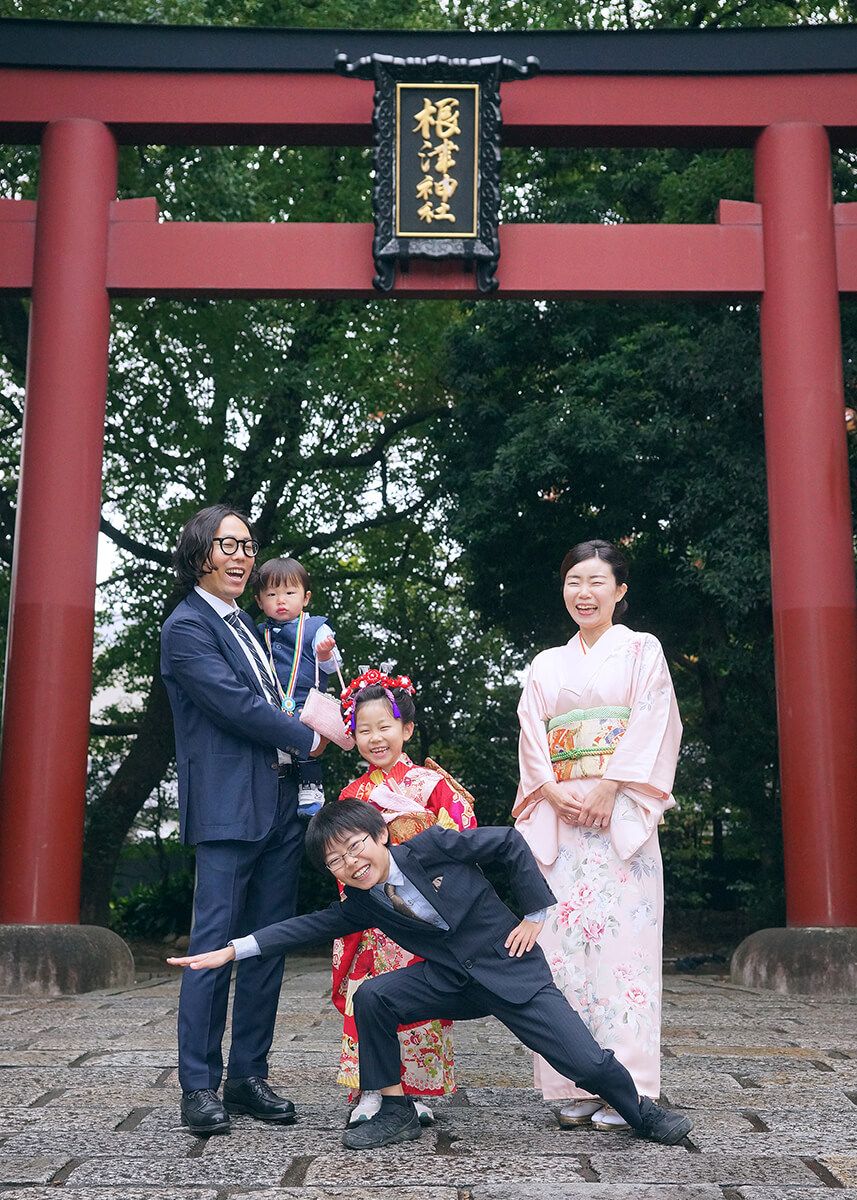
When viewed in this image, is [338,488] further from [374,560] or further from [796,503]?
[796,503]

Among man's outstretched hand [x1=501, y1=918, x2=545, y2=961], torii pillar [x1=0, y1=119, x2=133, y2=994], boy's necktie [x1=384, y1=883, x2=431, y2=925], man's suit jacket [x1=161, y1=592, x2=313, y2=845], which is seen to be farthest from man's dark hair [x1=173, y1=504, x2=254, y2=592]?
torii pillar [x1=0, y1=119, x2=133, y2=994]

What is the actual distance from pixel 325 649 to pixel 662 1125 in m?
1.59

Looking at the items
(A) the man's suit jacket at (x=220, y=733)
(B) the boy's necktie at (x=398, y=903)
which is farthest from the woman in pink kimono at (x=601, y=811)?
(A) the man's suit jacket at (x=220, y=733)

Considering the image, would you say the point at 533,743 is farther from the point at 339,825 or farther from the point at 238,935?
the point at 238,935

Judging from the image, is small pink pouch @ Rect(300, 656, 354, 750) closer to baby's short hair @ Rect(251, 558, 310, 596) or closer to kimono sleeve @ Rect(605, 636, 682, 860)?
baby's short hair @ Rect(251, 558, 310, 596)

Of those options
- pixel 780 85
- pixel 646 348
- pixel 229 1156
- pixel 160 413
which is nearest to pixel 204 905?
pixel 229 1156

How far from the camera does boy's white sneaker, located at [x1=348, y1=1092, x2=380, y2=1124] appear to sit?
320 centimetres

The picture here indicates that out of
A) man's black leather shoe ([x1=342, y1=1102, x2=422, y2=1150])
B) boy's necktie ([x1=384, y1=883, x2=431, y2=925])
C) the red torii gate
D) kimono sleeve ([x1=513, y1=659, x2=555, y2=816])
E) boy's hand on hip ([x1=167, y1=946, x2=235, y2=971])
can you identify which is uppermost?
the red torii gate

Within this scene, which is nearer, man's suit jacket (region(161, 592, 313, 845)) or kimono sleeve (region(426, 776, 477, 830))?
man's suit jacket (region(161, 592, 313, 845))

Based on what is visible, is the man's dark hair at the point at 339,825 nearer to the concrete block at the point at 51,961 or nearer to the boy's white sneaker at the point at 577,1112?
the boy's white sneaker at the point at 577,1112

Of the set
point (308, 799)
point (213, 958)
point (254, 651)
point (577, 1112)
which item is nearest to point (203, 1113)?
point (213, 958)

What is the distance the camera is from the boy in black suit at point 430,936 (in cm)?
315

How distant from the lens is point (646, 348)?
977 cm

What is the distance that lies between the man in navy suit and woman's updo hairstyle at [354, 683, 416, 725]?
209mm
